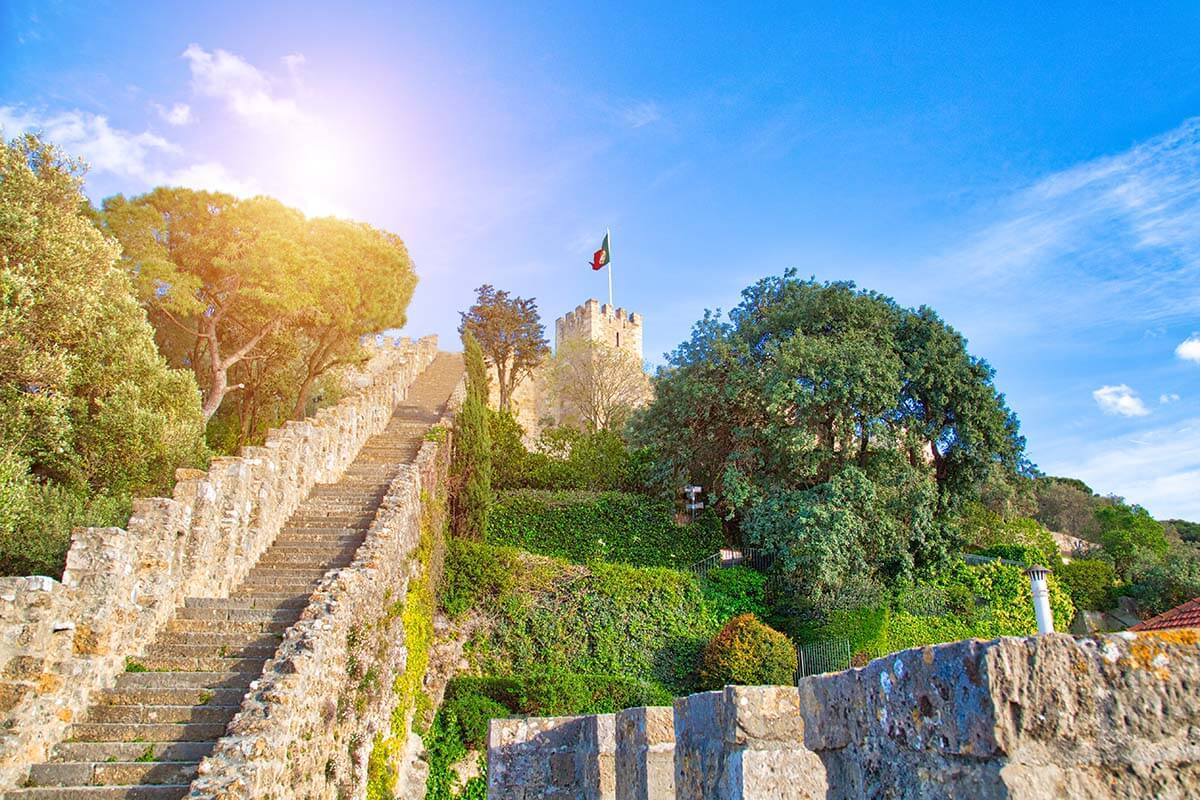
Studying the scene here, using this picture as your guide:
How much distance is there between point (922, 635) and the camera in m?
21.2

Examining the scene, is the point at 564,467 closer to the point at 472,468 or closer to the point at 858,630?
the point at 472,468

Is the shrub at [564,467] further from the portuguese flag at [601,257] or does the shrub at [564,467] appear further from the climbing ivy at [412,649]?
the portuguese flag at [601,257]

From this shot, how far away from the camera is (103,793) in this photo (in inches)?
296

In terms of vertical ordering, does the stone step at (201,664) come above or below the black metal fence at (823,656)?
above

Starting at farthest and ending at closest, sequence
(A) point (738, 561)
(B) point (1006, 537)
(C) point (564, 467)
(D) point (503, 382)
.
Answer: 1. (D) point (503, 382)
2. (B) point (1006, 537)
3. (C) point (564, 467)
4. (A) point (738, 561)

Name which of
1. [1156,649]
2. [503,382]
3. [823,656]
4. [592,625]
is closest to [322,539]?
[592,625]

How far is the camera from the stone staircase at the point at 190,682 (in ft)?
25.5

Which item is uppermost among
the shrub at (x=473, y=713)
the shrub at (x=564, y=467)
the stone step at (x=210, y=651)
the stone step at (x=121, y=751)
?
the shrub at (x=564, y=467)

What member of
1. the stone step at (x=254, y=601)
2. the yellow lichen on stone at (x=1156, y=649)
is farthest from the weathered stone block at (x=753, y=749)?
the stone step at (x=254, y=601)

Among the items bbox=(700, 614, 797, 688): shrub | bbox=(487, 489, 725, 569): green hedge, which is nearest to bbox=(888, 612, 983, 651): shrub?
bbox=(700, 614, 797, 688): shrub

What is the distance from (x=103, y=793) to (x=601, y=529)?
1636 centimetres

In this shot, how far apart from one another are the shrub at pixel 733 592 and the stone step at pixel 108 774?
44.8 ft

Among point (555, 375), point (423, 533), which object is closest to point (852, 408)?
point (423, 533)

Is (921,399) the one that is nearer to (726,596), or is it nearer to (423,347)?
(726,596)
